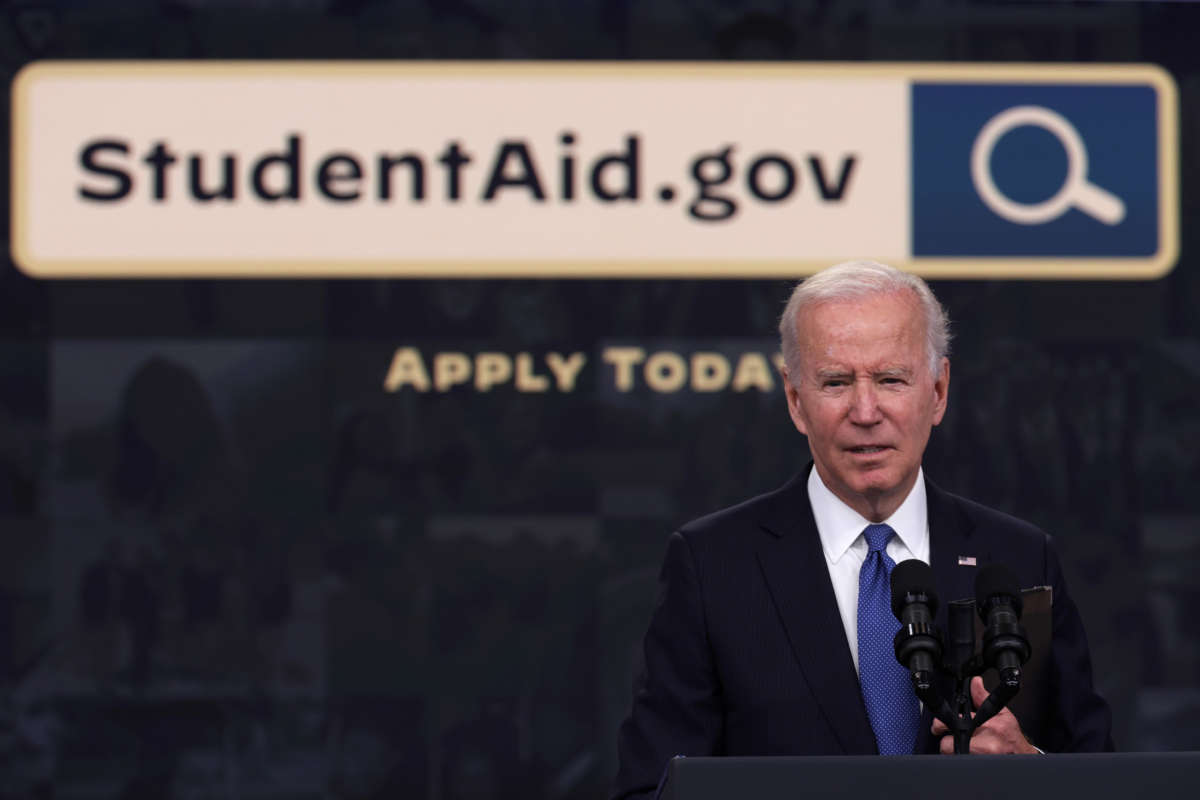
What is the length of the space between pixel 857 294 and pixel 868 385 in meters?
0.11

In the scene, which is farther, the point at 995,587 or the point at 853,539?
the point at 853,539

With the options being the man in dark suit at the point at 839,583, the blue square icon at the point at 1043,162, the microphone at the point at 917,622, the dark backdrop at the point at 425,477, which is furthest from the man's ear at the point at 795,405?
the blue square icon at the point at 1043,162

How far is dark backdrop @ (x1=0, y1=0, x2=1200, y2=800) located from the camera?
13.0ft

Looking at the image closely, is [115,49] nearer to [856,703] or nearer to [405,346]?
[405,346]

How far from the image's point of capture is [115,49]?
13.2 feet

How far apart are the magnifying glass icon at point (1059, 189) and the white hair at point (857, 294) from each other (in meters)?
2.14

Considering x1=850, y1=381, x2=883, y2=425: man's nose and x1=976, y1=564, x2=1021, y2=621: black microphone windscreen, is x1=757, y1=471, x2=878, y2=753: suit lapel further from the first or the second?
x1=976, y1=564, x2=1021, y2=621: black microphone windscreen

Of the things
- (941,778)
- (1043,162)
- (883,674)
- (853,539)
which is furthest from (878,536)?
(1043,162)

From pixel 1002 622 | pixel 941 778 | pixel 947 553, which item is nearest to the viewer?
pixel 941 778

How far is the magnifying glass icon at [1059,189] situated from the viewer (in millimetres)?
4094

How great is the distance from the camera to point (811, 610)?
206 centimetres

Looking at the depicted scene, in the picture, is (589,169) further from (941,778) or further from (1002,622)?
(941,778)

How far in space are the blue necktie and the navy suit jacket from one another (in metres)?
0.02

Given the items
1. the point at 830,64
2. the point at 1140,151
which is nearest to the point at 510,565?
the point at 830,64
